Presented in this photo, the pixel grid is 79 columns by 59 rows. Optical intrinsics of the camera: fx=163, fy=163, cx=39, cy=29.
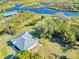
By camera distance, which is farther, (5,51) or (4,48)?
(4,48)

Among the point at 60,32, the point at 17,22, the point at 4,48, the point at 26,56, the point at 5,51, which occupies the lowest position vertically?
the point at 5,51

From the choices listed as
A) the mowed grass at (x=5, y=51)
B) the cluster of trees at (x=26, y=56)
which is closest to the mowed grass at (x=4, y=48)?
the mowed grass at (x=5, y=51)

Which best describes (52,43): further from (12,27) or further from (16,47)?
(12,27)

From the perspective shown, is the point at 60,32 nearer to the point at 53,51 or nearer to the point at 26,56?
the point at 53,51

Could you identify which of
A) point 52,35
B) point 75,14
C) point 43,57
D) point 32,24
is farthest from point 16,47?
point 75,14

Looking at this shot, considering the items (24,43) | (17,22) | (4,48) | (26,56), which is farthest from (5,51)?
(17,22)

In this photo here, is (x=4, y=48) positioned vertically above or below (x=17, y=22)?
below

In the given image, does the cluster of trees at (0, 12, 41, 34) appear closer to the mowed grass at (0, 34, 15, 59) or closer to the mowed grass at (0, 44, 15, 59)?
the mowed grass at (0, 34, 15, 59)

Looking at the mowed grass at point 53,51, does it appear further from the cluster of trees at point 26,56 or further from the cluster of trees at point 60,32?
the cluster of trees at point 26,56

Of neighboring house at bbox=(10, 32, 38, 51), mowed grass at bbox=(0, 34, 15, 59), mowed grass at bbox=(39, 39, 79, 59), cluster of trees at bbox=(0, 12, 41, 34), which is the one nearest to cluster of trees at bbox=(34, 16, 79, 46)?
mowed grass at bbox=(39, 39, 79, 59)
